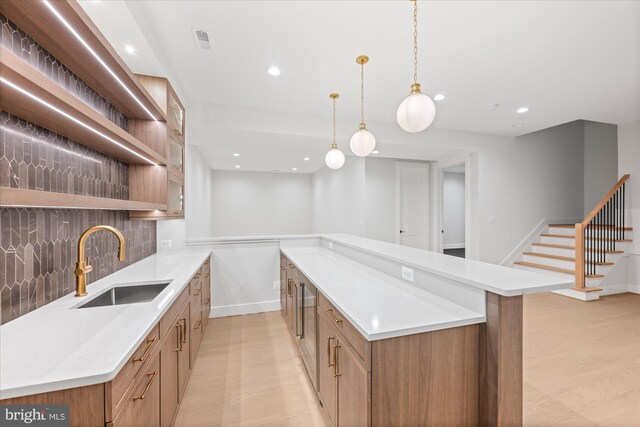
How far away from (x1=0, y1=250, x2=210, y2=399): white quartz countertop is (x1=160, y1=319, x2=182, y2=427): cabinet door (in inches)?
9.3

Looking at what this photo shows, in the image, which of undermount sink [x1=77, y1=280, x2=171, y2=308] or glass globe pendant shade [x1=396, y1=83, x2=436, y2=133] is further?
glass globe pendant shade [x1=396, y1=83, x2=436, y2=133]

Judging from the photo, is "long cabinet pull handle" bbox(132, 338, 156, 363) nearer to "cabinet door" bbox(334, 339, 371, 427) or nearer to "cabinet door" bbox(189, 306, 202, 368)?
"cabinet door" bbox(334, 339, 371, 427)

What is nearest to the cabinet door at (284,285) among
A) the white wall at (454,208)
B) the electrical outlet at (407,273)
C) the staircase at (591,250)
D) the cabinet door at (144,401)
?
the electrical outlet at (407,273)

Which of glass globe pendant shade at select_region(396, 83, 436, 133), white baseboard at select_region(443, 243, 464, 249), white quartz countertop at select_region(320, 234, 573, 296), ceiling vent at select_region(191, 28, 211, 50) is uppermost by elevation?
ceiling vent at select_region(191, 28, 211, 50)

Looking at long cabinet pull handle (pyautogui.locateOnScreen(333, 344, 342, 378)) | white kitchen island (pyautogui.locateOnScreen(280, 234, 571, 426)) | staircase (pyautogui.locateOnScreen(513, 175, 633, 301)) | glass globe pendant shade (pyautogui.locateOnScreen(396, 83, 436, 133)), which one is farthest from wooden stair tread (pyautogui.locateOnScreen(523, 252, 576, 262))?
long cabinet pull handle (pyautogui.locateOnScreen(333, 344, 342, 378))

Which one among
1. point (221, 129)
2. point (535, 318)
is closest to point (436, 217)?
point (535, 318)

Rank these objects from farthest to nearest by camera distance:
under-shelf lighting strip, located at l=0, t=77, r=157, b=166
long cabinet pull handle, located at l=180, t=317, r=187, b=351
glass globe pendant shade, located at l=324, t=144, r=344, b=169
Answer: glass globe pendant shade, located at l=324, t=144, r=344, b=169 → long cabinet pull handle, located at l=180, t=317, r=187, b=351 → under-shelf lighting strip, located at l=0, t=77, r=157, b=166

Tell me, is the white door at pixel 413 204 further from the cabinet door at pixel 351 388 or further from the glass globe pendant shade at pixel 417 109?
the cabinet door at pixel 351 388

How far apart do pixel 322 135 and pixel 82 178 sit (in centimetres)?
298

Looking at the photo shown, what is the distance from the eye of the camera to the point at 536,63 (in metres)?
2.81

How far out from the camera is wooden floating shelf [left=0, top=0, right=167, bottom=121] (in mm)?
1078

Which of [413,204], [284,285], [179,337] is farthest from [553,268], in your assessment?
[179,337]

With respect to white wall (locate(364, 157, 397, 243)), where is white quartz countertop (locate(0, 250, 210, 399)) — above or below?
below

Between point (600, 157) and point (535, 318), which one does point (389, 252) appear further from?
point (600, 157)
